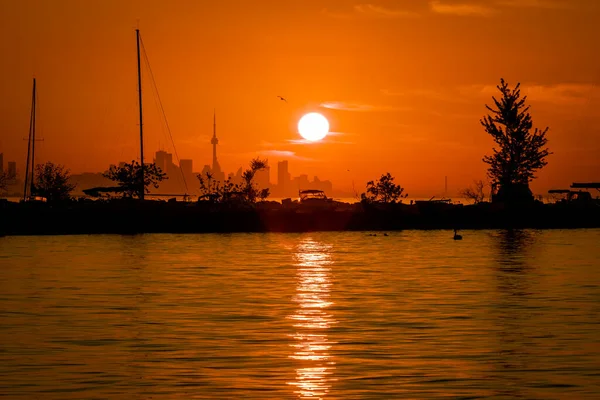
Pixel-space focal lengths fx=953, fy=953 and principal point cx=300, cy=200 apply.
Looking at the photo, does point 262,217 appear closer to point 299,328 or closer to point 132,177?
point 132,177

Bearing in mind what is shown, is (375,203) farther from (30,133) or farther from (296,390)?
(296,390)

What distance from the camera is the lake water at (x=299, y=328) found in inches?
833

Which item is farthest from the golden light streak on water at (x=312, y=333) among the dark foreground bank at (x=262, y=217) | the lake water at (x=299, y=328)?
the dark foreground bank at (x=262, y=217)

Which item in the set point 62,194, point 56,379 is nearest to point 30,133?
point 62,194

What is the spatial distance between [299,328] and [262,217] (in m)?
80.5

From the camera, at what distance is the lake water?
21.2 metres

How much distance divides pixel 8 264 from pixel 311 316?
3142cm

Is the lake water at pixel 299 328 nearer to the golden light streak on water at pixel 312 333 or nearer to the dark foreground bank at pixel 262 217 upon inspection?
the golden light streak on water at pixel 312 333

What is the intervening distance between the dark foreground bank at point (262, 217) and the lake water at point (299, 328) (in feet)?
127

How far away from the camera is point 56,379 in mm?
21578

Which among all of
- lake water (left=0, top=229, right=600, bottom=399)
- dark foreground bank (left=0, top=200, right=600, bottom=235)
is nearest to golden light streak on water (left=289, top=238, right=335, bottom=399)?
lake water (left=0, top=229, right=600, bottom=399)

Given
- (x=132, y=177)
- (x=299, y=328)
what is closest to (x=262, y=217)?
(x=132, y=177)

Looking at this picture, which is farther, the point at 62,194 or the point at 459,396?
the point at 62,194

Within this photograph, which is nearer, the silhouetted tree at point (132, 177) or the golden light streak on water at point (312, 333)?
the golden light streak on water at point (312, 333)
